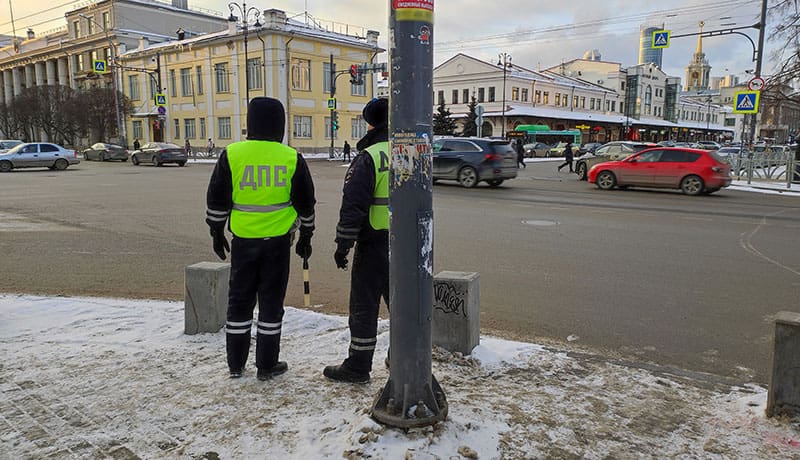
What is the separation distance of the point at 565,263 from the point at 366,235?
4817 millimetres

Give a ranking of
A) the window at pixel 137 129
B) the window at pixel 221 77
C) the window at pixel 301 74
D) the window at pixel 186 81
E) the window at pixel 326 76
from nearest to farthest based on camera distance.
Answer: the window at pixel 301 74 → the window at pixel 221 77 → the window at pixel 326 76 → the window at pixel 186 81 → the window at pixel 137 129

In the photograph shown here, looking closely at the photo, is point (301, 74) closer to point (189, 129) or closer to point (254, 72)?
point (254, 72)

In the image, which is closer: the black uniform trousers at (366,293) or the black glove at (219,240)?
the black uniform trousers at (366,293)

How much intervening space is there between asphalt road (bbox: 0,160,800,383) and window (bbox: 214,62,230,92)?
3720 centimetres

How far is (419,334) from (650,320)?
3.37 meters

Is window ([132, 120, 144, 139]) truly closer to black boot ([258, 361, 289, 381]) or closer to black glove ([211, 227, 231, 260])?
black glove ([211, 227, 231, 260])

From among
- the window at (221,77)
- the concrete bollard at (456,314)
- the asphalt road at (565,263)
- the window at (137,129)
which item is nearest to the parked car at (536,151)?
the window at (221,77)

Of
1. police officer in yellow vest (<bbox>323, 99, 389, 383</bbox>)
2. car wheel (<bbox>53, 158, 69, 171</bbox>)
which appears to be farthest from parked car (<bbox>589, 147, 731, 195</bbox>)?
car wheel (<bbox>53, 158, 69, 171</bbox>)

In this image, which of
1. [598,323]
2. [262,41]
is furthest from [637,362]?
[262,41]

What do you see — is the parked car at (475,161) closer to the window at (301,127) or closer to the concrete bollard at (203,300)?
the concrete bollard at (203,300)

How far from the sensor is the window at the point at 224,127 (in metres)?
51.1

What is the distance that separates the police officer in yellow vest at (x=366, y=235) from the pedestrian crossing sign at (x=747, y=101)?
21095 mm

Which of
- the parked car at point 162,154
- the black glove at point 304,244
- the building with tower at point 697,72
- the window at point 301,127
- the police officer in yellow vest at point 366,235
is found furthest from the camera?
the building with tower at point 697,72

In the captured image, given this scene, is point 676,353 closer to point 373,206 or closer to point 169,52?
point 373,206
